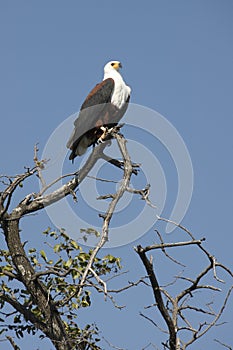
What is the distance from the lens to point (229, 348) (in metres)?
4.50

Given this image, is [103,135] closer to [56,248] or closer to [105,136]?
[105,136]

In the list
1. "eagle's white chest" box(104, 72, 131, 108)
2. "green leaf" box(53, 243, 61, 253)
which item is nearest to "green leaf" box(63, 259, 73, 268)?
"green leaf" box(53, 243, 61, 253)

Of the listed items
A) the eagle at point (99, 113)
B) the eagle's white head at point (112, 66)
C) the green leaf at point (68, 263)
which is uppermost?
the eagle's white head at point (112, 66)

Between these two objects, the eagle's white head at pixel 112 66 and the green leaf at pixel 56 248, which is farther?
the eagle's white head at pixel 112 66

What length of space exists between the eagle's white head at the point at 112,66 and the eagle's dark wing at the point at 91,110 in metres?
0.55

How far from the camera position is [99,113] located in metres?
6.41

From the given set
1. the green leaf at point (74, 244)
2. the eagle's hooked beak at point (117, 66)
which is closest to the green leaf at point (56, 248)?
the green leaf at point (74, 244)

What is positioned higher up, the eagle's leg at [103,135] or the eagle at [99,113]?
the eagle at [99,113]

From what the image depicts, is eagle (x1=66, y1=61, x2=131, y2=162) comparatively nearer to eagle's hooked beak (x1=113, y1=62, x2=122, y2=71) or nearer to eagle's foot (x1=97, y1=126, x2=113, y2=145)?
eagle's foot (x1=97, y1=126, x2=113, y2=145)

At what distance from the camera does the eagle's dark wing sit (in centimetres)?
608

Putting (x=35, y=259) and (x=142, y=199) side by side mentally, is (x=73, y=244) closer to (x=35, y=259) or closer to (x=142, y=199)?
(x=35, y=259)

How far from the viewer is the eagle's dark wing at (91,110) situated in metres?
6.08

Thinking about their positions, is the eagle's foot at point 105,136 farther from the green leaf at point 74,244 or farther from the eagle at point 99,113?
the green leaf at point 74,244

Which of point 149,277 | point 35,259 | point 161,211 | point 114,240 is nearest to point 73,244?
point 35,259
